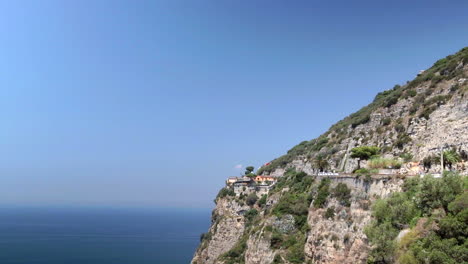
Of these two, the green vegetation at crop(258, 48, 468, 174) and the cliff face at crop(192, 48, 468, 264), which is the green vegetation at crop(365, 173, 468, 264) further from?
the green vegetation at crop(258, 48, 468, 174)

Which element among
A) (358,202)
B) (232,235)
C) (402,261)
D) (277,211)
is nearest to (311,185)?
(277,211)

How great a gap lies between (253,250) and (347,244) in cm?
1391

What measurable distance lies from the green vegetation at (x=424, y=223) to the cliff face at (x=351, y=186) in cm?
212

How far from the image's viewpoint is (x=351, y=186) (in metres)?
31.7

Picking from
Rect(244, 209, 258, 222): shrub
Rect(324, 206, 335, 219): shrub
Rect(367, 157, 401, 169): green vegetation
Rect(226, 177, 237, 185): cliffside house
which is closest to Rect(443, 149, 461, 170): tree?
Rect(367, 157, 401, 169): green vegetation

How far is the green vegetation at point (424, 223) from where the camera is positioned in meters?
16.8

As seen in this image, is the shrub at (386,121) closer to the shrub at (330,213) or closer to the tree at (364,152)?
the tree at (364,152)

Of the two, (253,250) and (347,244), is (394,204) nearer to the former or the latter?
(347,244)

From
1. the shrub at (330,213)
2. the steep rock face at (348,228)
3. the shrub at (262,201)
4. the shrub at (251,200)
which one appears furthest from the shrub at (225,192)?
the shrub at (330,213)

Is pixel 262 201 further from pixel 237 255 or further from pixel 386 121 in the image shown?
pixel 386 121

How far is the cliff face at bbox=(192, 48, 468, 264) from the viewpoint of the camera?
2864 centimetres

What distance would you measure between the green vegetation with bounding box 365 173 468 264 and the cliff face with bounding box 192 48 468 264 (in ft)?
6.94

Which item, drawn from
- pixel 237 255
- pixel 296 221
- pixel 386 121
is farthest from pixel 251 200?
pixel 386 121

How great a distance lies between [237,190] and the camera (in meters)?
62.6
